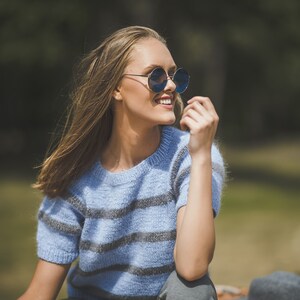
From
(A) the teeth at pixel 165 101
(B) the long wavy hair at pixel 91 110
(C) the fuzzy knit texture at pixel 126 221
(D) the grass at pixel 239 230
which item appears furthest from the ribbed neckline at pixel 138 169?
(D) the grass at pixel 239 230

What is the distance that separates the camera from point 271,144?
1150 inches

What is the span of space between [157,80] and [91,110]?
0.37 meters

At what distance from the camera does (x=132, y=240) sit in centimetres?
318

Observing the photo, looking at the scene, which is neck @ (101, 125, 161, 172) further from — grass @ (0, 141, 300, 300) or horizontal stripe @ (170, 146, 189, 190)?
grass @ (0, 141, 300, 300)

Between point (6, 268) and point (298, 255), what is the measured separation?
3.19m

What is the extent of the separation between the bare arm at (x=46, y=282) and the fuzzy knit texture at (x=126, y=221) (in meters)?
0.04

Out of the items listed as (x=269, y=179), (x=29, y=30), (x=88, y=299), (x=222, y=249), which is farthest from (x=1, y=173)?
(x=88, y=299)

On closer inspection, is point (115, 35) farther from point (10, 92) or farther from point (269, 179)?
point (10, 92)

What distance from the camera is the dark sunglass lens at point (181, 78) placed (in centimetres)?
309

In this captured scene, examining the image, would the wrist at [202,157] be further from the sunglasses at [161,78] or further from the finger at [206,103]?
the sunglasses at [161,78]

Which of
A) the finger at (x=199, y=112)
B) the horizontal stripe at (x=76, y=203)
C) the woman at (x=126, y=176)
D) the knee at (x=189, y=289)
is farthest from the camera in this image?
the horizontal stripe at (x=76, y=203)

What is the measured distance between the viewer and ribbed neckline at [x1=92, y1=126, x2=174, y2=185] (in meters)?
3.19

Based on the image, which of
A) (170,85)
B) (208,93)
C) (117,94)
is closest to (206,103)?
(170,85)

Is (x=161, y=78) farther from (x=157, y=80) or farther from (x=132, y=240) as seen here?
(x=132, y=240)
